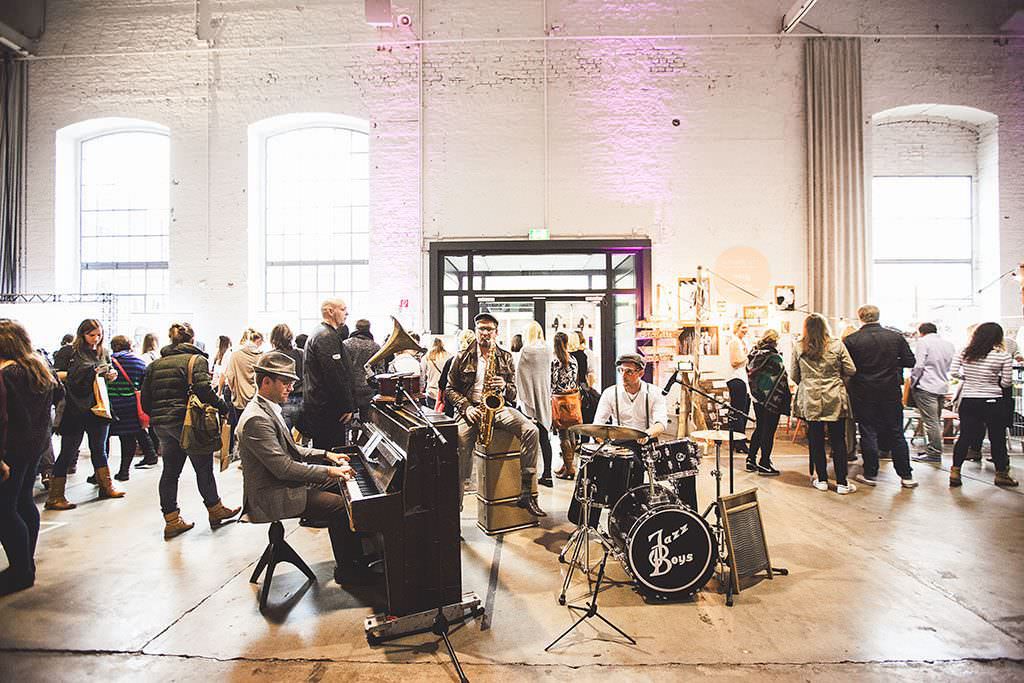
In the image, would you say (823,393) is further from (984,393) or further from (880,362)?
(984,393)

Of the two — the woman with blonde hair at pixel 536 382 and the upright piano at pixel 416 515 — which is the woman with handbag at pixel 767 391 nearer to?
the woman with blonde hair at pixel 536 382

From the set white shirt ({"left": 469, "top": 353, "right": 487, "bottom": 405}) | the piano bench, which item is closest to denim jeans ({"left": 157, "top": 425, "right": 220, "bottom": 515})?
the piano bench

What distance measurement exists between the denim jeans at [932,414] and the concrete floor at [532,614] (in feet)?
7.35

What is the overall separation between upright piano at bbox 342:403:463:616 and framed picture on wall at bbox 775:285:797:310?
7.32m

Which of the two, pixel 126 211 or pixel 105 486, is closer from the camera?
pixel 105 486

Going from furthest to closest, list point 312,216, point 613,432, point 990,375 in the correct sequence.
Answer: point 312,216
point 990,375
point 613,432

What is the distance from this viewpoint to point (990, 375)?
510 cm

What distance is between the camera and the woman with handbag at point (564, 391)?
19.5 ft

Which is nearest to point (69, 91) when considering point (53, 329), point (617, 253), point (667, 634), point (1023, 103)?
point (53, 329)

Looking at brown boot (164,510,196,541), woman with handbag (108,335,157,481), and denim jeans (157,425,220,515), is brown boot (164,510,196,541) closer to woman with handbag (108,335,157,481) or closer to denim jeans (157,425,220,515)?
denim jeans (157,425,220,515)

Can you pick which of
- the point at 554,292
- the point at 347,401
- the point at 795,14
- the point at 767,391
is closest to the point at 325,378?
the point at 347,401

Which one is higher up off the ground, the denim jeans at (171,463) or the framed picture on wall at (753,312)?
the framed picture on wall at (753,312)

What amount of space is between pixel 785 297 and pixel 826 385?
3.70 meters

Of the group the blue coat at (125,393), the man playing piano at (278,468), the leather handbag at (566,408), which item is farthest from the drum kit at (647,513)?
the blue coat at (125,393)
